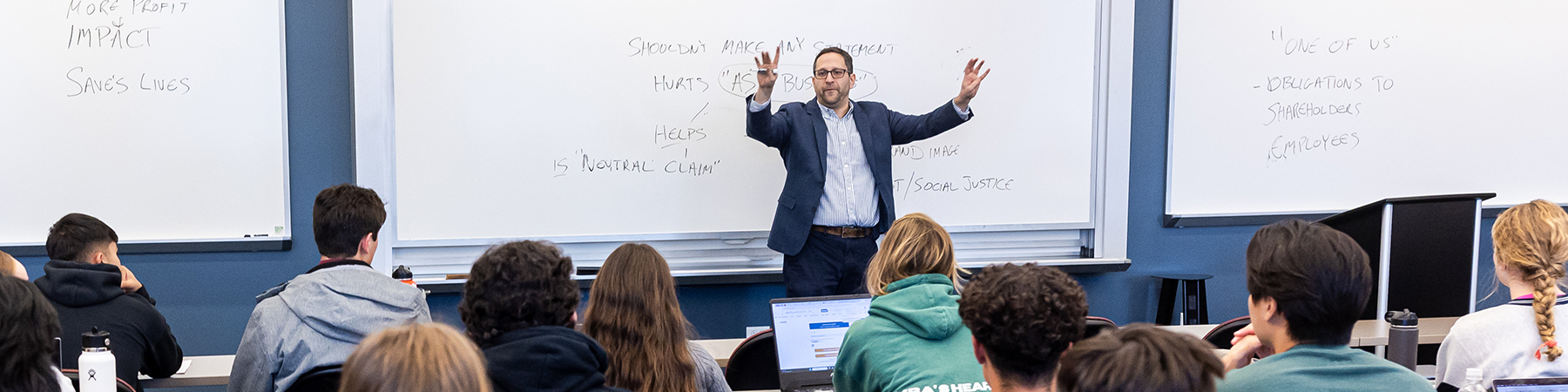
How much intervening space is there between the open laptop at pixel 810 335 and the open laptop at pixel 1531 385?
4.08 feet

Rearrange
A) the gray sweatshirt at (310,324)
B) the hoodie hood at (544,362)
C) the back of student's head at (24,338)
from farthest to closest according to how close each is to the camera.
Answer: the gray sweatshirt at (310,324), the hoodie hood at (544,362), the back of student's head at (24,338)

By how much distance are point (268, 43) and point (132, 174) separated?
0.65m

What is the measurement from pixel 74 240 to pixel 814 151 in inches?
86.1

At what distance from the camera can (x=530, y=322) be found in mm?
1539

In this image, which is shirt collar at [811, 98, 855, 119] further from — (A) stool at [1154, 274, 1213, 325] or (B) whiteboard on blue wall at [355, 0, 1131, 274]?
(A) stool at [1154, 274, 1213, 325]

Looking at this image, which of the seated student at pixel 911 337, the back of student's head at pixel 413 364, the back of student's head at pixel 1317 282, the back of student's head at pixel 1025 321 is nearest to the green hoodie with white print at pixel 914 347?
the seated student at pixel 911 337

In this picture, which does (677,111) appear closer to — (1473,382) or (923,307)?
(923,307)

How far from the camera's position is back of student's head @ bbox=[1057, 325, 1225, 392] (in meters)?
1.01

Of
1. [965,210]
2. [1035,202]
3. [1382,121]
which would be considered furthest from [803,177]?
[1382,121]

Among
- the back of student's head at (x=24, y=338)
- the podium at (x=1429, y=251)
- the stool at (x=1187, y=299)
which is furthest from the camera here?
the stool at (x=1187, y=299)

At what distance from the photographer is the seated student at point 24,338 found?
1271 millimetres

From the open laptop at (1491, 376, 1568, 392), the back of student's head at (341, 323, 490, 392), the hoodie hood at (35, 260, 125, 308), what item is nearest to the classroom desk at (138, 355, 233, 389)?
the hoodie hood at (35, 260, 125, 308)

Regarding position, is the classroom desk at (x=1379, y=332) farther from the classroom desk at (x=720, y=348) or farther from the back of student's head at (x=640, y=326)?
the back of student's head at (x=640, y=326)

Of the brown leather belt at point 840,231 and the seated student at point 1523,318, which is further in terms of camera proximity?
the brown leather belt at point 840,231
